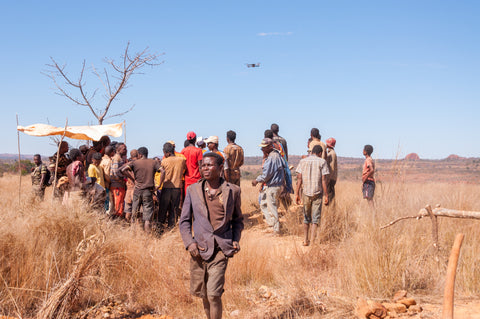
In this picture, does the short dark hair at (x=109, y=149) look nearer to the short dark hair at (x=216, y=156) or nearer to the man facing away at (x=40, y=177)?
the man facing away at (x=40, y=177)

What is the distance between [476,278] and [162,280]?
4250 millimetres

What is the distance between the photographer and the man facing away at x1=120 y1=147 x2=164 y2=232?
360 inches

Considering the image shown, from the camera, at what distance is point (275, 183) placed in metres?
9.98

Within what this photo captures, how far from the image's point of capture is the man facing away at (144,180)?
9139mm

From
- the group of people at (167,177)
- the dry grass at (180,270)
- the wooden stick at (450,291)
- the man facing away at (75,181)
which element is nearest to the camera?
the wooden stick at (450,291)

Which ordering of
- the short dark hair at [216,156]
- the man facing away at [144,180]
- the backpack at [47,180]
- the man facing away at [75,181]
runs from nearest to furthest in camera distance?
the short dark hair at [216,156]
the man facing away at [75,181]
the man facing away at [144,180]
the backpack at [47,180]

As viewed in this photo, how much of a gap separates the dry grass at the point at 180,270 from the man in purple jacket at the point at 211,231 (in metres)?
1.15

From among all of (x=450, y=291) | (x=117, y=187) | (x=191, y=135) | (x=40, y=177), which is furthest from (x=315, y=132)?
(x=450, y=291)

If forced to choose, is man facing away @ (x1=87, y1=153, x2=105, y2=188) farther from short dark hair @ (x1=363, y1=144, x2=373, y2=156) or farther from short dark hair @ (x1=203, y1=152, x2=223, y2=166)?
short dark hair @ (x1=363, y1=144, x2=373, y2=156)

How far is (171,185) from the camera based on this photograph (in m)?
9.62

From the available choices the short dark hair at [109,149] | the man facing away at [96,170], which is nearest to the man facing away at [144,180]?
the man facing away at [96,170]

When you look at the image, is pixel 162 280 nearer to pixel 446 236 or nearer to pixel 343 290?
pixel 343 290

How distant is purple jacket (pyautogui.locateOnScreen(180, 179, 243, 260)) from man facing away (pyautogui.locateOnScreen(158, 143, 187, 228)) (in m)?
4.71

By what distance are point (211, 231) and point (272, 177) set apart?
535cm
